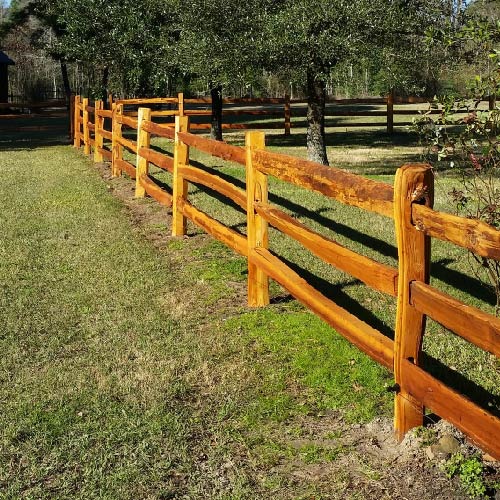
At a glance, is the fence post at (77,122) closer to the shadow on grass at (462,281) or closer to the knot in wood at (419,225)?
the shadow on grass at (462,281)

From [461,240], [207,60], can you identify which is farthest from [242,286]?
[207,60]

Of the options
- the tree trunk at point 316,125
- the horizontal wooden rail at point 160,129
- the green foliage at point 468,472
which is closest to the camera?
the green foliage at point 468,472

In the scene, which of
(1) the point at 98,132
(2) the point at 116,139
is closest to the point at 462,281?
(2) the point at 116,139

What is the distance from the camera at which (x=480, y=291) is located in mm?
6188

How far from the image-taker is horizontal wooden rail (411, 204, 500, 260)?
268 cm

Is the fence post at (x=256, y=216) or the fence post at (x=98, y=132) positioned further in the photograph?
the fence post at (x=98, y=132)

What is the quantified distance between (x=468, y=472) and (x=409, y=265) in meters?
0.95

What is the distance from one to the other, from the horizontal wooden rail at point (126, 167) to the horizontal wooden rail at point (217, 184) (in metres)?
3.64

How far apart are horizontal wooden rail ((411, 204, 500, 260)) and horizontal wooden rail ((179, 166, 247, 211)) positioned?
2902 millimetres

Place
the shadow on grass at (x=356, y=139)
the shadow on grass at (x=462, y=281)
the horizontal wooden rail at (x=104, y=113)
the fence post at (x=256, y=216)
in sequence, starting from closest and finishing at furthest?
the fence post at (x=256, y=216), the shadow on grass at (x=462, y=281), the horizontal wooden rail at (x=104, y=113), the shadow on grass at (x=356, y=139)

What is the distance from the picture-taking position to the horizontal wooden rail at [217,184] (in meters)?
6.10

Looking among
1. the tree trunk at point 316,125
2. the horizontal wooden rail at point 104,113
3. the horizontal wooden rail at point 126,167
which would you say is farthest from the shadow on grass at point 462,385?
the tree trunk at point 316,125

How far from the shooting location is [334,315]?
4.16 metres

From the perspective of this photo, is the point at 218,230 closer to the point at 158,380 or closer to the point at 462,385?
the point at 158,380
